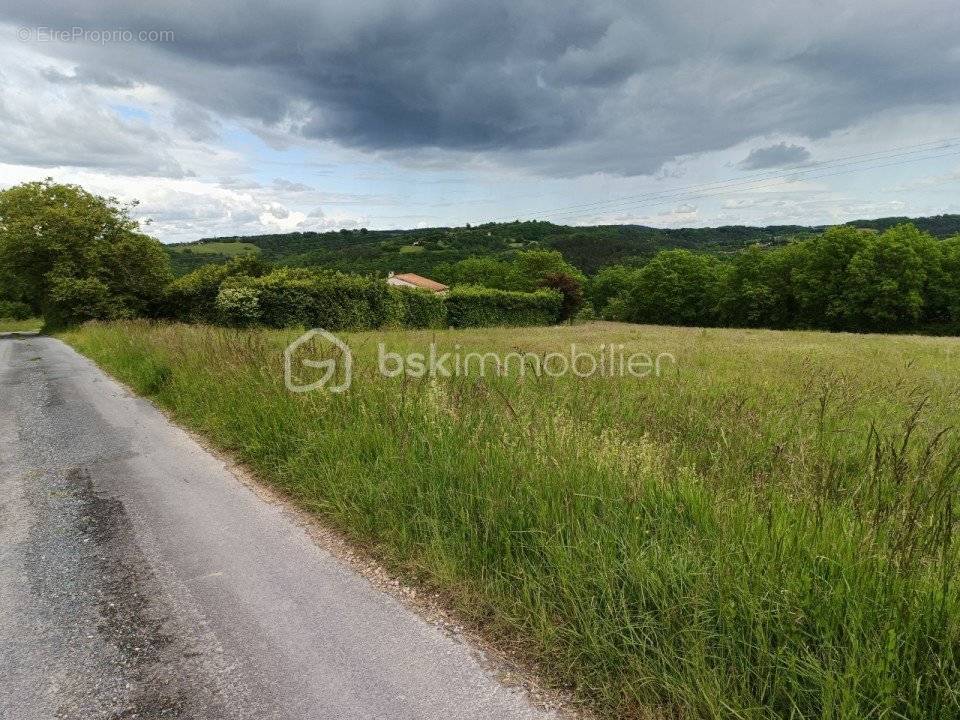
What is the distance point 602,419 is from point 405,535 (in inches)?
105

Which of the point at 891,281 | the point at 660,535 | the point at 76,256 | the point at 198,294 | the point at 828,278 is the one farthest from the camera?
the point at 828,278

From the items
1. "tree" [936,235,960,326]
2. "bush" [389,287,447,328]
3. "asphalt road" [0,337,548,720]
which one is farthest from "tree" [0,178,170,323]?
"tree" [936,235,960,326]

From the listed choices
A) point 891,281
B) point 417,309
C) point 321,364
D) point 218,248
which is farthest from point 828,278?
point 218,248

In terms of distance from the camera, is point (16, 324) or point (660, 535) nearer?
point (660, 535)

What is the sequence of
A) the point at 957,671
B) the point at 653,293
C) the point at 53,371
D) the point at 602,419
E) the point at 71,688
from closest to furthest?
the point at 957,671 → the point at 71,688 → the point at 602,419 → the point at 53,371 → the point at 653,293

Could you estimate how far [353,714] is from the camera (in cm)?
217

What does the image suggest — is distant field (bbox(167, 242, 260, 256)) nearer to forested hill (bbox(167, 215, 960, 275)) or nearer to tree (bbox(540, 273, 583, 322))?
forested hill (bbox(167, 215, 960, 275))

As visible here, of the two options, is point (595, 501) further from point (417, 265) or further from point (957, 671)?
point (417, 265)

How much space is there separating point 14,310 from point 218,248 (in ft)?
122

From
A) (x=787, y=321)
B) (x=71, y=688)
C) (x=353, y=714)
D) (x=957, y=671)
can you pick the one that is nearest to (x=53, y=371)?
(x=71, y=688)

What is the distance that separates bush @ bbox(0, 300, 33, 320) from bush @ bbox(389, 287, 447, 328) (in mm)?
63798

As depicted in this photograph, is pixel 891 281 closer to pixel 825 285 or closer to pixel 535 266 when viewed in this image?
pixel 825 285

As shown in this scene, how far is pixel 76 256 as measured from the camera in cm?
3250

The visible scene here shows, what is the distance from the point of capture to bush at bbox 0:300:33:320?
67000mm
